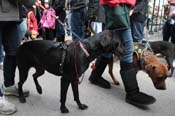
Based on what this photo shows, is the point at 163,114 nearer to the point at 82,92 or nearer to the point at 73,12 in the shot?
the point at 82,92

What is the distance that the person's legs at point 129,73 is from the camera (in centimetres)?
367

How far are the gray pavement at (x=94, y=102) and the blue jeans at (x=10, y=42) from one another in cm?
37

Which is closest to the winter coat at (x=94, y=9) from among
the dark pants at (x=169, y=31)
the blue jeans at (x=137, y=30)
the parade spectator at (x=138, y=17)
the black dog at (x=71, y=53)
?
the parade spectator at (x=138, y=17)

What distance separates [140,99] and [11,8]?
5.50ft

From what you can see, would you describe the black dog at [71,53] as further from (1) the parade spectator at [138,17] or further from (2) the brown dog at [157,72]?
(1) the parade spectator at [138,17]

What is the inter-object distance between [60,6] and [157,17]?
363 cm

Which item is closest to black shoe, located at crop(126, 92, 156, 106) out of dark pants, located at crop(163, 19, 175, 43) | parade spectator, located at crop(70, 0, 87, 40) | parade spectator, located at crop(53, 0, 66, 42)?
parade spectator, located at crop(70, 0, 87, 40)

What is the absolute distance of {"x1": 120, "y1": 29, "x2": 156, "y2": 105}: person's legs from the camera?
3672 mm

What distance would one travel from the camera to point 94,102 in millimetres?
3809

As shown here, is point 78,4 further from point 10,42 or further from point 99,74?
point 10,42

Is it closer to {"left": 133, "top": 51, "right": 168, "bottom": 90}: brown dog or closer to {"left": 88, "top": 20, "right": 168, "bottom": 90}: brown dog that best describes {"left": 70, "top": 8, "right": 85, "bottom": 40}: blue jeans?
{"left": 88, "top": 20, "right": 168, "bottom": 90}: brown dog

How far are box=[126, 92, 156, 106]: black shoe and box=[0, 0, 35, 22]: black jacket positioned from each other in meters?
1.52

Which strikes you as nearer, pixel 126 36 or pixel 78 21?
pixel 126 36

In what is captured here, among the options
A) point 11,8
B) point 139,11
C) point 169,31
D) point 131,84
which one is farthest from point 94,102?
point 169,31
